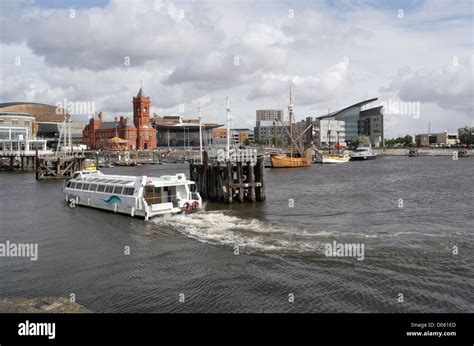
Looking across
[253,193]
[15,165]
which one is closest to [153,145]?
[15,165]

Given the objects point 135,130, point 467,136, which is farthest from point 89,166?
point 467,136

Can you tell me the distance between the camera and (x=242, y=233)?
85.1 feet

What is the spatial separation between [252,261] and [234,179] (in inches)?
914

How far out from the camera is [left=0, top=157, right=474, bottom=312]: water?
15578 millimetres

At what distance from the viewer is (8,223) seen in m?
32.4

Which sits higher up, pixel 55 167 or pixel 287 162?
pixel 55 167

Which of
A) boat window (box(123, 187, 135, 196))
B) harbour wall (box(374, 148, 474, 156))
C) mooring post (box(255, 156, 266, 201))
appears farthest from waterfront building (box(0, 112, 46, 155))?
harbour wall (box(374, 148, 474, 156))

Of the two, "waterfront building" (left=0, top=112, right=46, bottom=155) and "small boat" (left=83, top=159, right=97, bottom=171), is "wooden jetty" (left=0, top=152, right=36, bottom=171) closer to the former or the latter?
"small boat" (left=83, top=159, right=97, bottom=171)

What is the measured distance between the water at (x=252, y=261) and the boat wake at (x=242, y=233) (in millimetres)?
68

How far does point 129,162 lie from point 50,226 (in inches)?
3985

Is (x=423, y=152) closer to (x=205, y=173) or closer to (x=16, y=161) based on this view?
(x=16, y=161)

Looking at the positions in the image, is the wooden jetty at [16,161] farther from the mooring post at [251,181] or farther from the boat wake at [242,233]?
the boat wake at [242,233]

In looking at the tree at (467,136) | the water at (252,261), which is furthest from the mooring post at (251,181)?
the tree at (467,136)
